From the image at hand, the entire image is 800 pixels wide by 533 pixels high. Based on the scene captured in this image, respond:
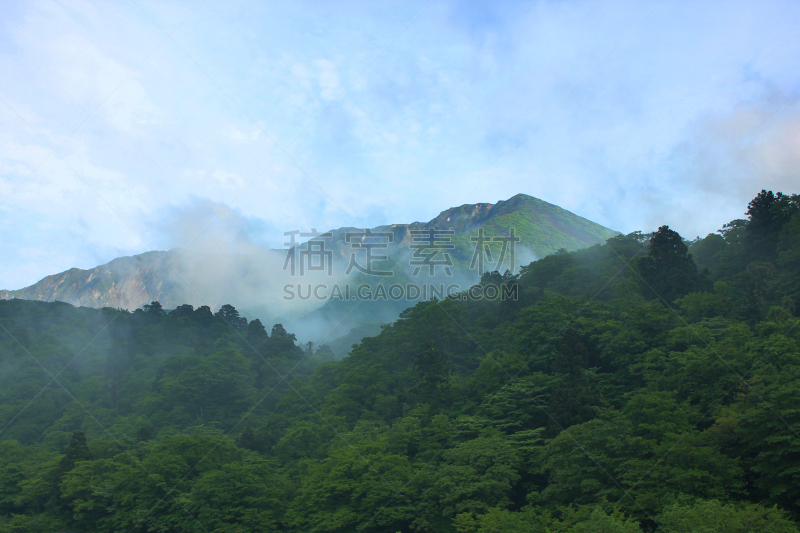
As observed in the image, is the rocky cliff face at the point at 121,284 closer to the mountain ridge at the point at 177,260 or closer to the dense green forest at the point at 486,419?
the mountain ridge at the point at 177,260

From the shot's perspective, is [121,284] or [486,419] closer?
[486,419]

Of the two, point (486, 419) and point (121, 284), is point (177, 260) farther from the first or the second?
point (486, 419)

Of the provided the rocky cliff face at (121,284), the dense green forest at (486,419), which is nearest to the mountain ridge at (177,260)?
the rocky cliff face at (121,284)

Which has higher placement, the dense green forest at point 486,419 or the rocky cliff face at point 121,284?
the rocky cliff face at point 121,284

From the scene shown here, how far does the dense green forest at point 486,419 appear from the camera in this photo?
916 inches

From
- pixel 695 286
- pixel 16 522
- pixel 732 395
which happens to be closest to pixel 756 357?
pixel 732 395

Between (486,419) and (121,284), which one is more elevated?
(121,284)

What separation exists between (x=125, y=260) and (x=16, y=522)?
517 feet

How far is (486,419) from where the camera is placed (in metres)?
35.6

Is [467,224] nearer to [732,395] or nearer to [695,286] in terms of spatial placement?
[695,286]

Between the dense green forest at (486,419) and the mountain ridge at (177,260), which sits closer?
the dense green forest at (486,419)

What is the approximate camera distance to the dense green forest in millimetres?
23266

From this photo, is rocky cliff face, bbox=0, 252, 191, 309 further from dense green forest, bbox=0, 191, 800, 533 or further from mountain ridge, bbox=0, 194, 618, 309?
dense green forest, bbox=0, 191, 800, 533

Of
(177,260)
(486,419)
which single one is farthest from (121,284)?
(486,419)
